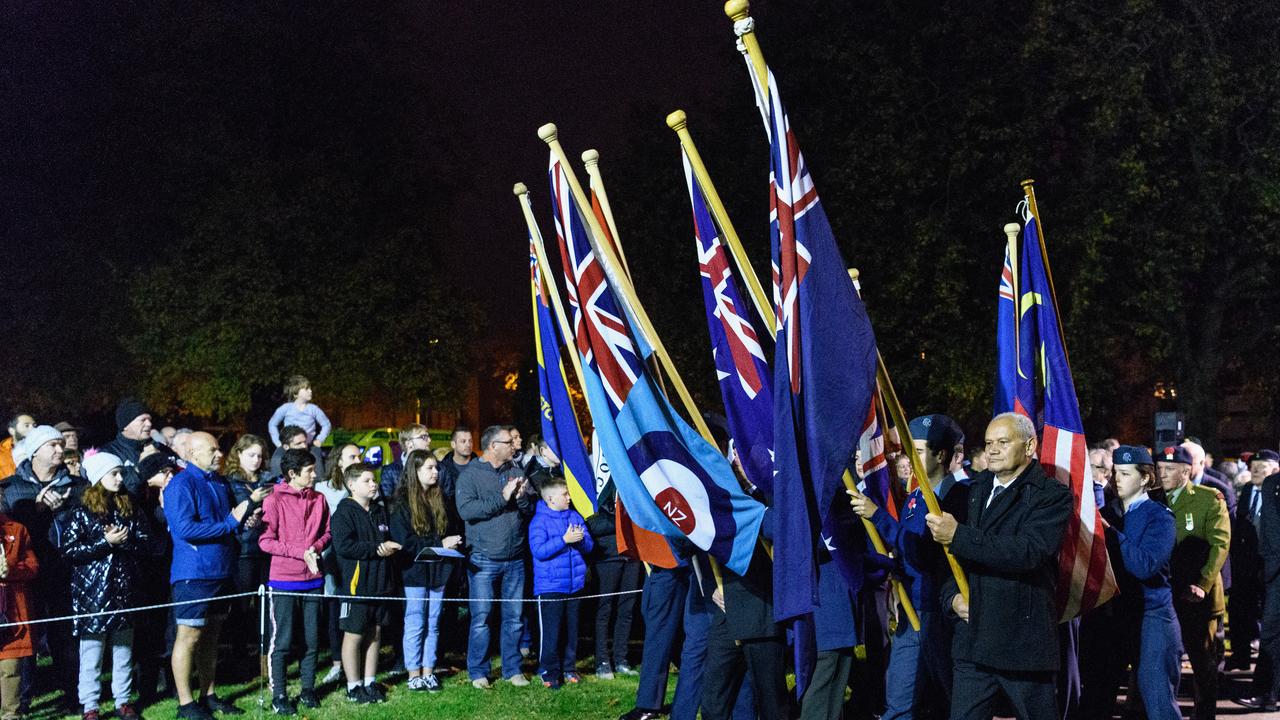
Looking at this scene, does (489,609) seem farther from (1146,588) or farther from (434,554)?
(1146,588)

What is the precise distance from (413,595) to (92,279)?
76.9 feet

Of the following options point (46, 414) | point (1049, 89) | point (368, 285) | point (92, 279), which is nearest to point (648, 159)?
point (368, 285)

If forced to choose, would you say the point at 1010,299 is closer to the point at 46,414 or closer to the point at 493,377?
Answer: the point at 46,414

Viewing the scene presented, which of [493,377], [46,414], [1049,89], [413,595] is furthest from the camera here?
[493,377]

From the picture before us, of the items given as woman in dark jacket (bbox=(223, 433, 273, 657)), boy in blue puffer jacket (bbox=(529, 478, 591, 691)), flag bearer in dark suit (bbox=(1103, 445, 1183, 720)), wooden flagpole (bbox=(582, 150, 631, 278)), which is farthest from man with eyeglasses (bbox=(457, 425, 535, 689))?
flag bearer in dark suit (bbox=(1103, 445, 1183, 720))

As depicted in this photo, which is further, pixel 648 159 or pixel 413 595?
pixel 648 159

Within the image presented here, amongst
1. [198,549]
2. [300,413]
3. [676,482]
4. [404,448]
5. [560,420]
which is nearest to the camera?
[676,482]

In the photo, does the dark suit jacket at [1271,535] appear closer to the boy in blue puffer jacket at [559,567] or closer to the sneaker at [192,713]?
the boy in blue puffer jacket at [559,567]

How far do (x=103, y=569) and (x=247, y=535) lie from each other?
1.80 metres

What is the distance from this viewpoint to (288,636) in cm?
1005

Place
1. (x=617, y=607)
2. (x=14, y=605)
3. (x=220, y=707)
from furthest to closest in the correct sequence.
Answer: (x=617, y=607) → (x=220, y=707) → (x=14, y=605)

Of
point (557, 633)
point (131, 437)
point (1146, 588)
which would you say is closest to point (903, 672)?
point (1146, 588)

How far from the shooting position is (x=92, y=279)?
31219mm

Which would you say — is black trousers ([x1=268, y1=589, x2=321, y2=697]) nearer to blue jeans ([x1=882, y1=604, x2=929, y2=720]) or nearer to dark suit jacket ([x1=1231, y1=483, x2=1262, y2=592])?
blue jeans ([x1=882, y1=604, x2=929, y2=720])
